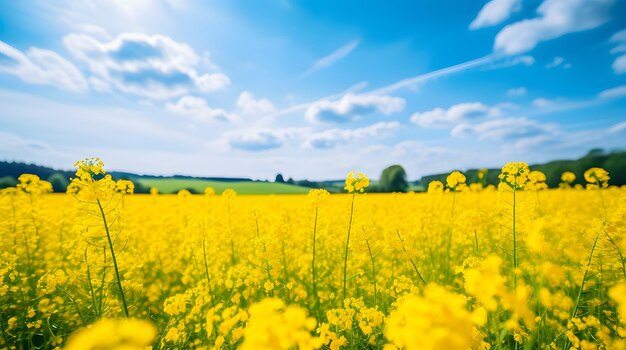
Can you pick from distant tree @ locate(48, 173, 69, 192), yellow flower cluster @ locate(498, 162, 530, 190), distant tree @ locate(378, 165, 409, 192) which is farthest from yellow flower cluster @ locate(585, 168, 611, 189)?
distant tree @ locate(48, 173, 69, 192)

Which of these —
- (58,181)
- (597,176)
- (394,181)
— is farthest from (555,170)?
(58,181)

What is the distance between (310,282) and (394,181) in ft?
112

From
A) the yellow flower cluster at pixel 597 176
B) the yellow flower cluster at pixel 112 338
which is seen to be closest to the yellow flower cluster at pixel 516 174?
the yellow flower cluster at pixel 112 338

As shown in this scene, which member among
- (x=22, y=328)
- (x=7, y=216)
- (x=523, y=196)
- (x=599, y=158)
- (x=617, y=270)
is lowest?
(x=22, y=328)

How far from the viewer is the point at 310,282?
5086 millimetres

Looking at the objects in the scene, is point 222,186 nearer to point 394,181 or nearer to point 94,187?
point 394,181

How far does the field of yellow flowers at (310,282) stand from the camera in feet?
3.70

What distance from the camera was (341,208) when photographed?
7.92m

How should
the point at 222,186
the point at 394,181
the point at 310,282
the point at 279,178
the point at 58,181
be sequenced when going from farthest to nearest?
the point at 279,178 < the point at 222,186 < the point at 394,181 < the point at 58,181 < the point at 310,282

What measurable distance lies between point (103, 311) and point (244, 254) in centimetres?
268

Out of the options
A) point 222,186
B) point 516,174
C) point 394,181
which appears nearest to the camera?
point 516,174

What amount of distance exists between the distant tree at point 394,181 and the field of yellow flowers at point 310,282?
29942 millimetres

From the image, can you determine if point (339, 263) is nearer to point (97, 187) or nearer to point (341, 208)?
point (341, 208)

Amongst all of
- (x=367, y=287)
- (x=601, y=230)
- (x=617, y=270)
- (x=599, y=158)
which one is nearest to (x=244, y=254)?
(x=367, y=287)
